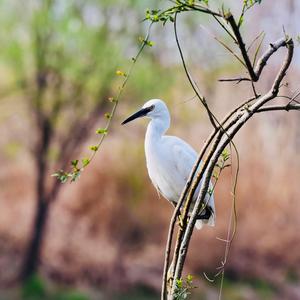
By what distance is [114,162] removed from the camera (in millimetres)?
7422

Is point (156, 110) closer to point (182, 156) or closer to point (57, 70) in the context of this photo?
point (182, 156)

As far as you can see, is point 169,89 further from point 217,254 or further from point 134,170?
point 217,254

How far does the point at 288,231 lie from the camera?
7484 mm

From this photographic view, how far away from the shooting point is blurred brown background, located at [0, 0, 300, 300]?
7.20m

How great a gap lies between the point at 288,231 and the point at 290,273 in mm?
421

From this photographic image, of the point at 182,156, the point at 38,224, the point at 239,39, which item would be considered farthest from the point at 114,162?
the point at 239,39

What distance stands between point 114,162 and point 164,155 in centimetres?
514

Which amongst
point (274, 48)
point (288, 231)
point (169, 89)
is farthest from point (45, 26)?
point (274, 48)

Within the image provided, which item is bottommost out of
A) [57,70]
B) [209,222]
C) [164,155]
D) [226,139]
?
[226,139]

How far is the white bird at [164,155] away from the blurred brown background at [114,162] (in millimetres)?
4685

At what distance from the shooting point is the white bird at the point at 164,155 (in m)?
2.24

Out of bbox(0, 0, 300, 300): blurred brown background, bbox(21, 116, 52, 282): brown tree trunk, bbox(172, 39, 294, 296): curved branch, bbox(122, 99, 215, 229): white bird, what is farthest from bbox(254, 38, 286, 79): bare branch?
bbox(21, 116, 52, 282): brown tree trunk

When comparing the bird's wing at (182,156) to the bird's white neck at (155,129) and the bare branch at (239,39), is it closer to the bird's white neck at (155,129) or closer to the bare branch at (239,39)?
the bird's white neck at (155,129)

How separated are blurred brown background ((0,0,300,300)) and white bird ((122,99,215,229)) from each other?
4.69m
